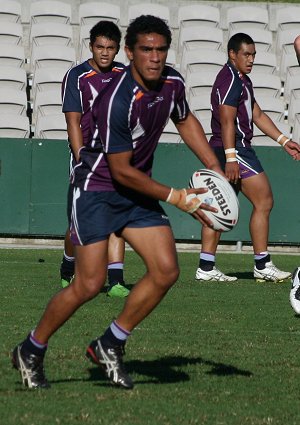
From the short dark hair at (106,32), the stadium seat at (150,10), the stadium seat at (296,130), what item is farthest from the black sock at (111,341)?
the stadium seat at (150,10)

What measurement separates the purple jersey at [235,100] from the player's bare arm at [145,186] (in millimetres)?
5866

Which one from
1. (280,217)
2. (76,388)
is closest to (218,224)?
(76,388)

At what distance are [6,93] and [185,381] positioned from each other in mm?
15454

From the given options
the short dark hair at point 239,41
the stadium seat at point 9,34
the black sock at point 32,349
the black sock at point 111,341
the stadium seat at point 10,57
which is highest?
the short dark hair at point 239,41

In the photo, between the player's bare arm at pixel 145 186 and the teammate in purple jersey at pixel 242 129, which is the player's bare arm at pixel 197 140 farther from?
the teammate in purple jersey at pixel 242 129

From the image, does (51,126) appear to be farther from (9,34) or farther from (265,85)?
(265,85)

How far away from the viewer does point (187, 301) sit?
10.8m

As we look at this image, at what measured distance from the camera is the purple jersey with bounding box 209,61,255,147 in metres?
12.1

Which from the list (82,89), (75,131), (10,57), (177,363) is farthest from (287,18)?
(177,363)

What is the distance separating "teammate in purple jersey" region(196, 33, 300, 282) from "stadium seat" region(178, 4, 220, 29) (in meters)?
12.2

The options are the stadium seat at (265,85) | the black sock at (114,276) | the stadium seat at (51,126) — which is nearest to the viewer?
the black sock at (114,276)

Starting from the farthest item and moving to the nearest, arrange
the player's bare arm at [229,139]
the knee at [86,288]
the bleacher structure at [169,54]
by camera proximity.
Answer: the bleacher structure at [169,54], the player's bare arm at [229,139], the knee at [86,288]

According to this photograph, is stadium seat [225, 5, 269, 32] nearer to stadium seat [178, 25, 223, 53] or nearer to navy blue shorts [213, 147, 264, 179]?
stadium seat [178, 25, 223, 53]

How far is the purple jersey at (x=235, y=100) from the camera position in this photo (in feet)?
39.8
